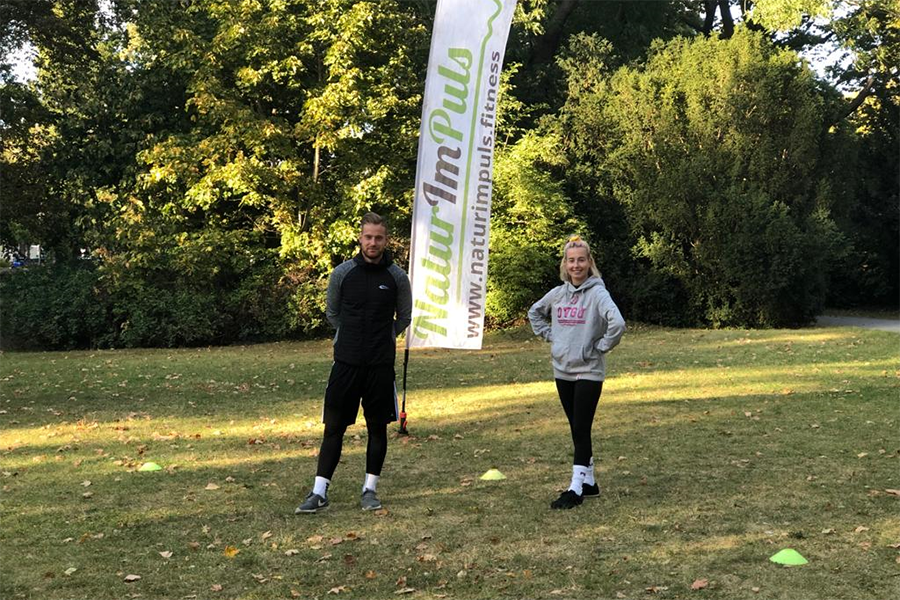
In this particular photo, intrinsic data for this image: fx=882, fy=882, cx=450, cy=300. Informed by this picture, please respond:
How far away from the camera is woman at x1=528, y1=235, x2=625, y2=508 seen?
612cm

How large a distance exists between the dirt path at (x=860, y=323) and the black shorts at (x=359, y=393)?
62.7 feet

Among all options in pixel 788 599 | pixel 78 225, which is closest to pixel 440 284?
pixel 788 599

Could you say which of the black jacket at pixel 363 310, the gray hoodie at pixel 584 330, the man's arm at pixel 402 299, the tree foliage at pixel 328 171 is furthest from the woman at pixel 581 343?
the tree foliage at pixel 328 171

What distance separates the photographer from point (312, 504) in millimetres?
6059

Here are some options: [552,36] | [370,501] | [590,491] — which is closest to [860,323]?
[552,36]

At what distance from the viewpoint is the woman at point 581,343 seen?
6.12 m

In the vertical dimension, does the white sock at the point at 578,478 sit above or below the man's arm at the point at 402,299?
below

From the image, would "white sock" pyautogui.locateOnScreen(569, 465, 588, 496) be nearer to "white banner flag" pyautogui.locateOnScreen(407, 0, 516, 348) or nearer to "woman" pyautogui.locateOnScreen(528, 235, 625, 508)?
"woman" pyautogui.locateOnScreen(528, 235, 625, 508)

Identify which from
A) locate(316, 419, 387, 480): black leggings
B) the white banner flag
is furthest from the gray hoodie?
the white banner flag

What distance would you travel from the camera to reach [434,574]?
15.6 ft

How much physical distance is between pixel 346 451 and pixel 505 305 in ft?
50.4

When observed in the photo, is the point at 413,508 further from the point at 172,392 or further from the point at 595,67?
the point at 595,67

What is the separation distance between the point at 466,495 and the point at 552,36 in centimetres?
2601

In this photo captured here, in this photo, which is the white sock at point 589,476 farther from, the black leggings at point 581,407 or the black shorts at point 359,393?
the black shorts at point 359,393
